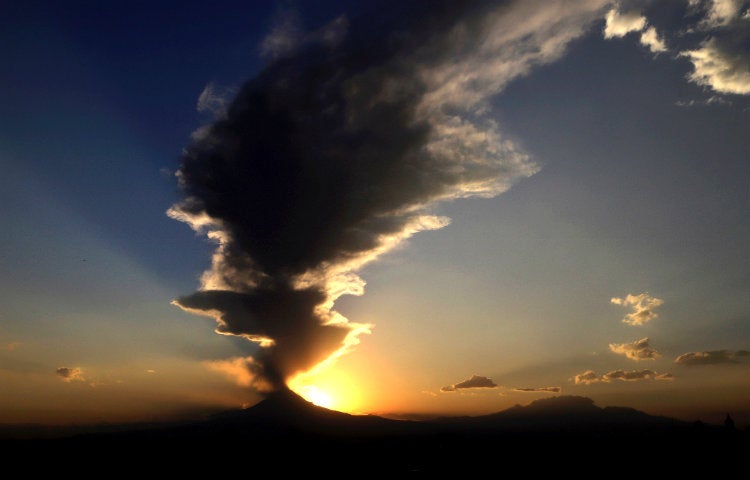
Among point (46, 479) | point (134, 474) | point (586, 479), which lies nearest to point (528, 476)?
point (586, 479)

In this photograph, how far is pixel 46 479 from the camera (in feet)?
572

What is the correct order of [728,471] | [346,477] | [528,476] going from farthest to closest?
[728,471], [528,476], [346,477]

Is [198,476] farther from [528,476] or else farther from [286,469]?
[528,476]

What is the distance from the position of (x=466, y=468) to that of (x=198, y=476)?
116 m

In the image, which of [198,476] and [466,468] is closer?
[198,476]

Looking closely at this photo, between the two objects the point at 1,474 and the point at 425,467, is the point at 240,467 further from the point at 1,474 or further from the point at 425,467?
the point at 1,474

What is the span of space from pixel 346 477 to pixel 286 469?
37.6 meters

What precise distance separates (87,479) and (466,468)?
15893cm

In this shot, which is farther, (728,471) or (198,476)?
(728,471)

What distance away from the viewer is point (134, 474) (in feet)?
595

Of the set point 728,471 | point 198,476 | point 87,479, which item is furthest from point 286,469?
point 728,471

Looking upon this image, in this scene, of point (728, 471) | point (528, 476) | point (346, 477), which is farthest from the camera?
point (728, 471)

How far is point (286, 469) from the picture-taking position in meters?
191

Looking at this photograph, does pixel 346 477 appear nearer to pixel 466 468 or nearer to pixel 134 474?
pixel 466 468
